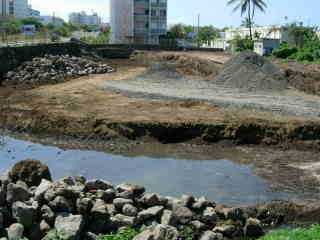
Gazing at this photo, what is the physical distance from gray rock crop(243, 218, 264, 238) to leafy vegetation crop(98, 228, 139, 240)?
2.49m

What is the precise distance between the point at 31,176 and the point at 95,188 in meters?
1.61

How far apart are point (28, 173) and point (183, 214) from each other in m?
3.97

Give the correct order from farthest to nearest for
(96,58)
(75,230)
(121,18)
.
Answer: (121,18) → (96,58) → (75,230)

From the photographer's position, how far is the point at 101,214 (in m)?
11.6

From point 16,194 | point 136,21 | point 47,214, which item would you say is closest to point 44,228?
point 47,214

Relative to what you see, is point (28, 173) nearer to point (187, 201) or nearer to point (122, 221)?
point (122, 221)

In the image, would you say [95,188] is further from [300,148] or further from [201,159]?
[300,148]

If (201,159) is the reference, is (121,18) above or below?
above

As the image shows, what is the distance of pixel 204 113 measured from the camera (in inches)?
930

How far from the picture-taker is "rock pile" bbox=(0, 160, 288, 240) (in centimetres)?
1092

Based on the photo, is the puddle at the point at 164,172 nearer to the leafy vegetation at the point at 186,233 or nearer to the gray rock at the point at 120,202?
the gray rock at the point at 120,202

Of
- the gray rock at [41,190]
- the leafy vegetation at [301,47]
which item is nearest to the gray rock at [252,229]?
the gray rock at [41,190]

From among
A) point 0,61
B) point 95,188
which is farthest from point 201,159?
point 0,61

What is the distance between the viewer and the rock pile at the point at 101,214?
10.9m
